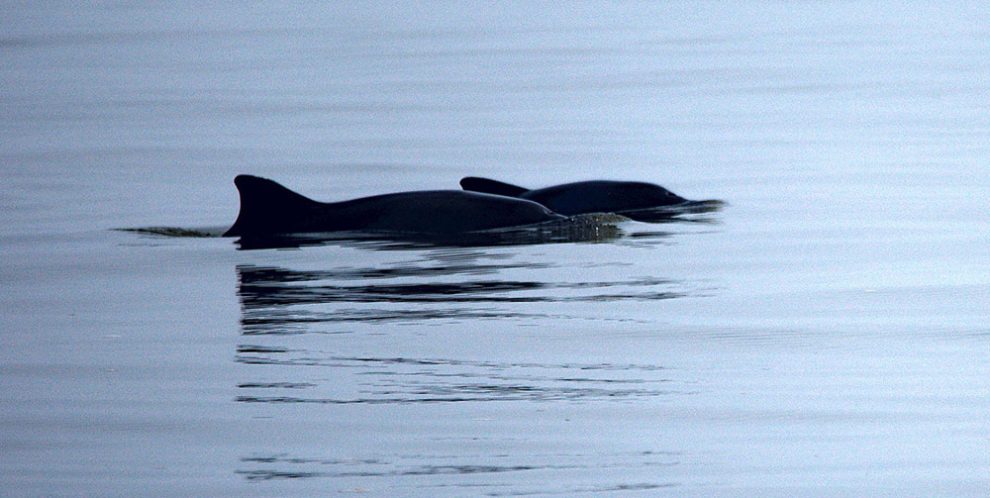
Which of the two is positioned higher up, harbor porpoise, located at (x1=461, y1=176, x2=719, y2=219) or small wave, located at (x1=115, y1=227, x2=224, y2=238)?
harbor porpoise, located at (x1=461, y1=176, x2=719, y2=219)

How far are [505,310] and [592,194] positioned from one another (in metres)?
5.89

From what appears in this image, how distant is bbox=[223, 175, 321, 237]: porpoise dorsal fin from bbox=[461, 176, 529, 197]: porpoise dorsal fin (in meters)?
2.13

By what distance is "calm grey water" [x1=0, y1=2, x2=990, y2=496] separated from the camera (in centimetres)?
716

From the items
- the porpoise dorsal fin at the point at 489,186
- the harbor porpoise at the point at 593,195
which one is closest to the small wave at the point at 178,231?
the porpoise dorsal fin at the point at 489,186

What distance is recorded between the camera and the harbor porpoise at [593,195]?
53.0ft

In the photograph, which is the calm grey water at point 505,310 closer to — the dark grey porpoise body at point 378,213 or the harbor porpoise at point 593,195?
the dark grey porpoise body at point 378,213

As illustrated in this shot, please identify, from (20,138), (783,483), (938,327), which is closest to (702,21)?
(20,138)

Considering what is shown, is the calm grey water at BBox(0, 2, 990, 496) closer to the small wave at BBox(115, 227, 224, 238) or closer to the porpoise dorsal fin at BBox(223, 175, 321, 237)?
the small wave at BBox(115, 227, 224, 238)

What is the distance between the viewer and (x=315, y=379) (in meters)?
8.61

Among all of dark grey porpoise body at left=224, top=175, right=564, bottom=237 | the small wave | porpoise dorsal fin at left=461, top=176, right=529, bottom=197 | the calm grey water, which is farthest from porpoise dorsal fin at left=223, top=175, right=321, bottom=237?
porpoise dorsal fin at left=461, top=176, right=529, bottom=197

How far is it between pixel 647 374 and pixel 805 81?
2322 centimetres

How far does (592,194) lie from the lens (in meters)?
16.4

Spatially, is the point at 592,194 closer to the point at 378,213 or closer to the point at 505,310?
the point at 378,213

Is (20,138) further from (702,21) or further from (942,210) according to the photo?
(702,21)
